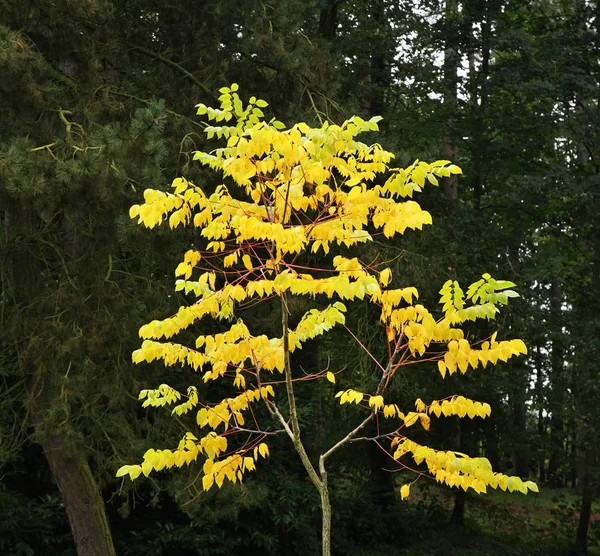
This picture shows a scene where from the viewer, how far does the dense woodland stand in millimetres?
6559

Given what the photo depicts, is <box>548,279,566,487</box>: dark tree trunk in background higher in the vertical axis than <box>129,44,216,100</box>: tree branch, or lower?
lower

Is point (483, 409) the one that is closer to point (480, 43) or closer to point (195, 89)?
point (195, 89)

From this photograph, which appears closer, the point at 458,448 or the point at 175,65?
the point at 175,65

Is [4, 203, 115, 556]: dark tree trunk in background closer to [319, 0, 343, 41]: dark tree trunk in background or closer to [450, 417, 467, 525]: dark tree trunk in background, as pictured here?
[450, 417, 467, 525]: dark tree trunk in background

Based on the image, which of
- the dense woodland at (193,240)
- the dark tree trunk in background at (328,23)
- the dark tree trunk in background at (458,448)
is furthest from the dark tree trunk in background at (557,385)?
the dark tree trunk in background at (328,23)

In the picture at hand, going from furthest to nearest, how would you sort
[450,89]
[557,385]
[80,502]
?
[450,89] < [557,385] < [80,502]

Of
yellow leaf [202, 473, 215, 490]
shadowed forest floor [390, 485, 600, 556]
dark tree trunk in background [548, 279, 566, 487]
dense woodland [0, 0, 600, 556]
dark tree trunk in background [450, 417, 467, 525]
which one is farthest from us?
dark tree trunk in background [450, 417, 467, 525]

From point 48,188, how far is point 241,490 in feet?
10.6


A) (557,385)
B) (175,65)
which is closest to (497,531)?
(557,385)

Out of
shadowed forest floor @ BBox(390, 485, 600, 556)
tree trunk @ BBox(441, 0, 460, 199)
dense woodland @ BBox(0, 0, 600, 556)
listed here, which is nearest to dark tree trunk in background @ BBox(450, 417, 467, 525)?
dense woodland @ BBox(0, 0, 600, 556)

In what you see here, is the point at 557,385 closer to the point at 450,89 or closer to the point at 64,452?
the point at 450,89

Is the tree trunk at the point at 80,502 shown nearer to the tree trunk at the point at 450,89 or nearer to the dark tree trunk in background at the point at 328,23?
the tree trunk at the point at 450,89

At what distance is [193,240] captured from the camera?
9008mm

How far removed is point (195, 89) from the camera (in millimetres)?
8375
